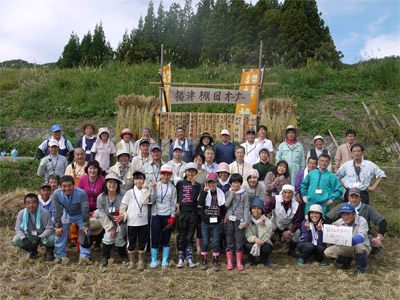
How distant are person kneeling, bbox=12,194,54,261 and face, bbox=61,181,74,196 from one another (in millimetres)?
464

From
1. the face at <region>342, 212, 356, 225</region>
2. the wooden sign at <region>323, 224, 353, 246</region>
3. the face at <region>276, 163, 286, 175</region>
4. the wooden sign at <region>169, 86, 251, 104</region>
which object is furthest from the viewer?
the wooden sign at <region>169, 86, 251, 104</region>

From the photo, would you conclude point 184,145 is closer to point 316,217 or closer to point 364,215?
point 316,217

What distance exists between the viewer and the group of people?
16.3ft

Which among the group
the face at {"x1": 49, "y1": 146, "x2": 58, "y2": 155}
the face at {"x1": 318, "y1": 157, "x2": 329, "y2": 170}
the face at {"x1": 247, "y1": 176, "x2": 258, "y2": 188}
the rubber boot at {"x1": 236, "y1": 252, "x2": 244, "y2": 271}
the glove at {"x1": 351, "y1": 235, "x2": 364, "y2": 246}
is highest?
the face at {"x1": 49, "y1": 146, "x2": 58, "y2": 155}

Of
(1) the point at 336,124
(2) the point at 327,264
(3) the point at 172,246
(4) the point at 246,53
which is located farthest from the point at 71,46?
(2) the point at 327,264

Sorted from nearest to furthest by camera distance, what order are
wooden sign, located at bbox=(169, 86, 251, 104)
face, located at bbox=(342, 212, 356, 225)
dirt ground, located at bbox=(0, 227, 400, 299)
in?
dirt ground, located at bbox=(0, 227, 400, 299)
face, located at bbox=(342, 212, 356, 225)
wooden sign, located at bbox=(169, 86, 251, 104)

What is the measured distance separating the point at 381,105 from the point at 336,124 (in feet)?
7.30

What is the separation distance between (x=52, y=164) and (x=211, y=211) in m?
3.03

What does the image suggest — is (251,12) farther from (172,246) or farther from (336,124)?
(172,246)

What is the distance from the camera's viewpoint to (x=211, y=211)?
4.99 meters

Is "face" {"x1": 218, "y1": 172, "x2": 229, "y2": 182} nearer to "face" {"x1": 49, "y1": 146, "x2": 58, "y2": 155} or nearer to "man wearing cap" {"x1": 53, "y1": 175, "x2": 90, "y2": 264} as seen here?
"man wearing cap" {"x1": 53, "y1": 175, "x2": 90, "y2": 264}

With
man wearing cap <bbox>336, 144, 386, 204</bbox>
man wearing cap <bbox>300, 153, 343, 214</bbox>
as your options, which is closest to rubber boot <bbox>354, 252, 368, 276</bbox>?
man wearing cap <bbox>300, 153, 343, 214</bbox>

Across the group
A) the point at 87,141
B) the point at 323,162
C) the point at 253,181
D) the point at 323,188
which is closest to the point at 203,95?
the point at 87,141

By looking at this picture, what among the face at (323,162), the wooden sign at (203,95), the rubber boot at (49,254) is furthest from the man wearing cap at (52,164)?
the face at (323,162)
